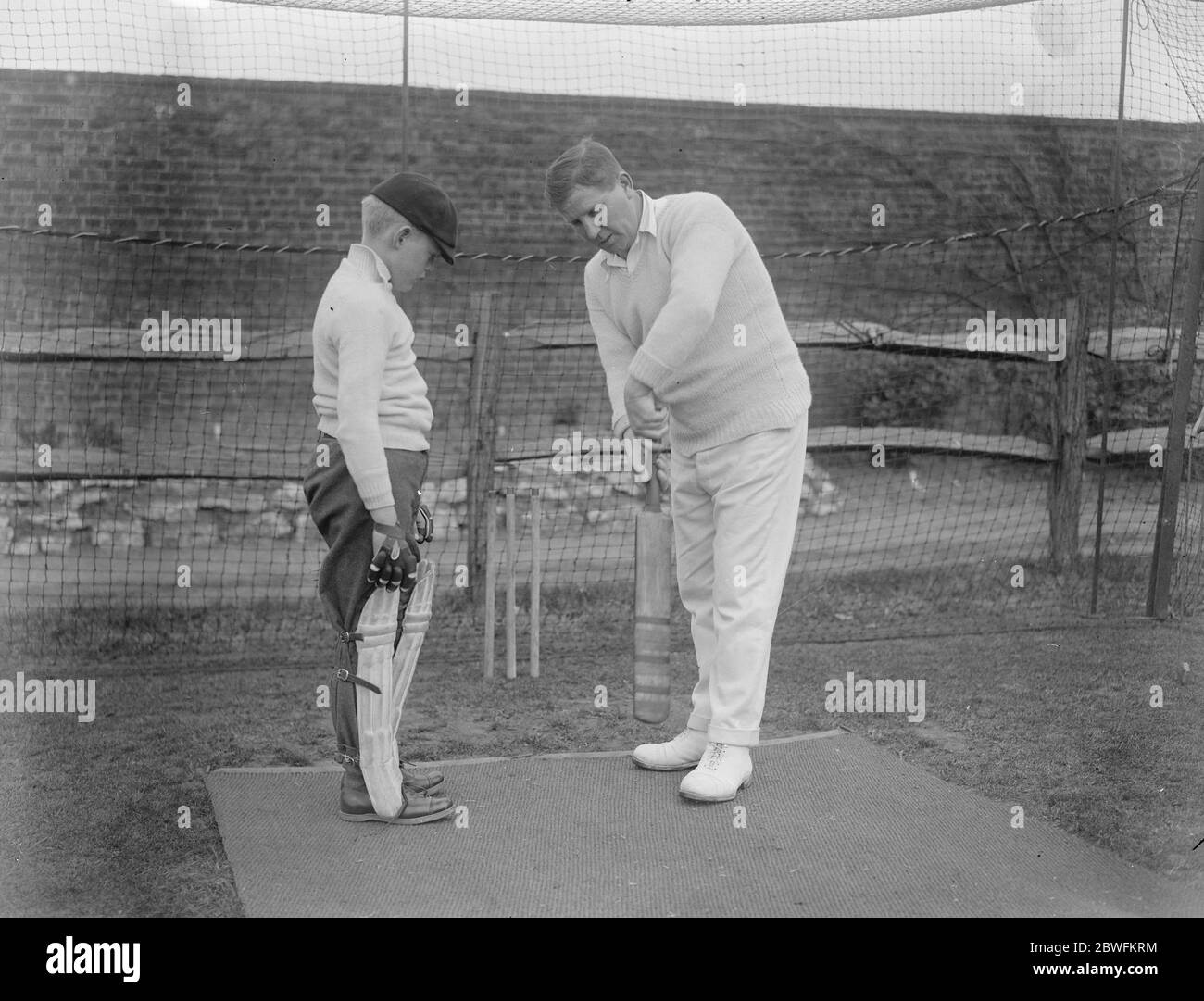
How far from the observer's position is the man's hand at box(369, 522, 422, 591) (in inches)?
130

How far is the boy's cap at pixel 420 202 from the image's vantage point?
335 centimetres

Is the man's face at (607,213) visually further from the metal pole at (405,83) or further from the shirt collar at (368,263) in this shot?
the metal pole at (405,83)

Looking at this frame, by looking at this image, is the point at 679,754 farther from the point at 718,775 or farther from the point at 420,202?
the point at 420,202

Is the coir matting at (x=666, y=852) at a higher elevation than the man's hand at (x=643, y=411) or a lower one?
lower

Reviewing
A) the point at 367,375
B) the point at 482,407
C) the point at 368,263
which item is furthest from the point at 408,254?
the point at 482,407

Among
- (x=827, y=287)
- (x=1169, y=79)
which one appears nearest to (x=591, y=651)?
(x=1169, y=79)

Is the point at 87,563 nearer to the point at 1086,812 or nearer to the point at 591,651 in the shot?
the point at 591,651

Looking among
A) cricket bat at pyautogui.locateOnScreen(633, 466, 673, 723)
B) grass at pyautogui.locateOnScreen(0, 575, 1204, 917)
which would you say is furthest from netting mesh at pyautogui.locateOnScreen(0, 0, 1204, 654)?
cricket bat at pyautogui.locateOnScreen(633, 466, 673, 723)

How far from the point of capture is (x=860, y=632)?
6.66 meters

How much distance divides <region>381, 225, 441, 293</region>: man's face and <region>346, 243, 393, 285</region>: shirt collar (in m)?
0.03

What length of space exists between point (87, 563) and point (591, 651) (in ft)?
12.4

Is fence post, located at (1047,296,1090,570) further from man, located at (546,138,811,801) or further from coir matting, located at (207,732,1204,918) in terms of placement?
man, located at (546,138,811,801)

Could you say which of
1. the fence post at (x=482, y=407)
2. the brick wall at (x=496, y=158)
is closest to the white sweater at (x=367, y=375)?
the fence post at (x=482, y=407)

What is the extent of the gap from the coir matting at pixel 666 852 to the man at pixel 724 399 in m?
0.29
